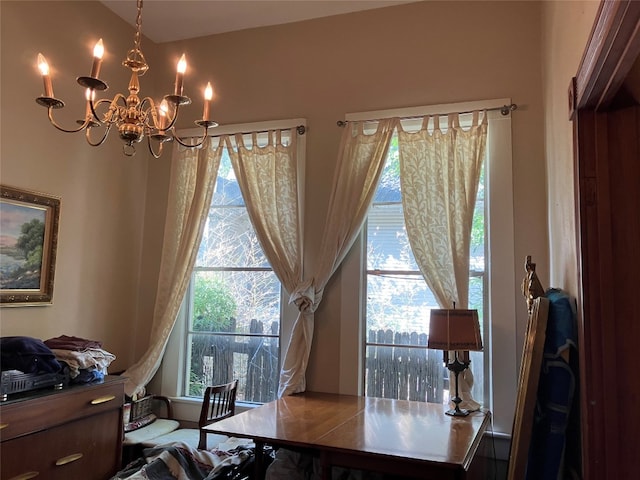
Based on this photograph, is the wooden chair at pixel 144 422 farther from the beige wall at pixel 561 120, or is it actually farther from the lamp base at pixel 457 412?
the beige wall at pixel 561 120

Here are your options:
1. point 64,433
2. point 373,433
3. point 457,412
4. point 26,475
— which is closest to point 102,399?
point 64,433

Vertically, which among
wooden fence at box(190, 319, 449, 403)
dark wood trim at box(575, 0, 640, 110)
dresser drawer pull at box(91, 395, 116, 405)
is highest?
dark wood trim at box(575, 0, 640, 110)

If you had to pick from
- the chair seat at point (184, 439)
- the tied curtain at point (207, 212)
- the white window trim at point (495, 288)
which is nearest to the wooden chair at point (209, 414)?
the chair seat at point (184, 439)

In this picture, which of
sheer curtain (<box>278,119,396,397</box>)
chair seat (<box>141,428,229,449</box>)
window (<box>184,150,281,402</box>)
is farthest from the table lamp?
chair seat (<box>141,428,229,449</box>)

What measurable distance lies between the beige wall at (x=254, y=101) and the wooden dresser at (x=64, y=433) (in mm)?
612

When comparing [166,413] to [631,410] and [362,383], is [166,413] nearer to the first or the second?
[362,383]

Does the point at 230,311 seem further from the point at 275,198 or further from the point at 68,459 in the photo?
the point at 68,459

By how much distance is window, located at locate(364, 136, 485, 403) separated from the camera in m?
3.03

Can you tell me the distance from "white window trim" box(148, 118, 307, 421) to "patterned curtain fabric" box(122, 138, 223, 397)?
0.33ft

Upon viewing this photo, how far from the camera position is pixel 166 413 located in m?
3.56

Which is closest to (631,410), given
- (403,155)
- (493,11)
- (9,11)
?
(403,155)

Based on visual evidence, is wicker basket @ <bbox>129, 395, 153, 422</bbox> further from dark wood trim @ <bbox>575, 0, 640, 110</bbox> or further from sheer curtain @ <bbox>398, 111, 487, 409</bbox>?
dark wood trim @ <bbox>575, 0, 640, 110</bbox>

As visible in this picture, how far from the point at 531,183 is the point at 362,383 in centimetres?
163

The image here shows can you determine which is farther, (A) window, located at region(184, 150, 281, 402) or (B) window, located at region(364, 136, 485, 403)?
(A) window, located at region(184, 150, 281, 402)
